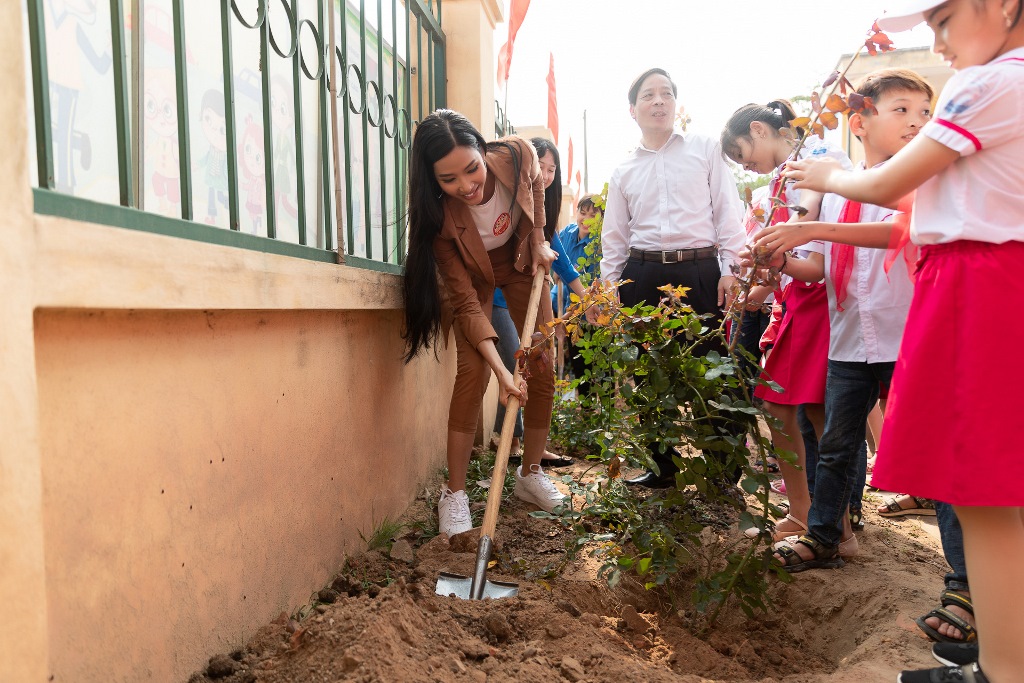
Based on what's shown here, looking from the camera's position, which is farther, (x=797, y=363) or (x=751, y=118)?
(x=751, y=118)

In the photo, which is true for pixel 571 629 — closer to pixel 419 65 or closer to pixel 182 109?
pixel 182 109

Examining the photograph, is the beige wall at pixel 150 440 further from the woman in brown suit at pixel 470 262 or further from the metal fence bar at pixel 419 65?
the metal fence bar at pixel 419 65

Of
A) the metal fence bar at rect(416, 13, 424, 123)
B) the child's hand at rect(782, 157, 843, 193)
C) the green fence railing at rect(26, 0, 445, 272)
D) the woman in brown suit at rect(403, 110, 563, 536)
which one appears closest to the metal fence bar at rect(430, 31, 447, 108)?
the metal fence bar at rect(416, 13, 424, 123)

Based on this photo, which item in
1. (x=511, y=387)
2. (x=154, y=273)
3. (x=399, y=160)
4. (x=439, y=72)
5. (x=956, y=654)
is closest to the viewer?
(x=154, y=273)

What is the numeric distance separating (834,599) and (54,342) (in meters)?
2.31

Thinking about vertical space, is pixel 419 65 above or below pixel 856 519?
above

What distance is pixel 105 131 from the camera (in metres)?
1.58

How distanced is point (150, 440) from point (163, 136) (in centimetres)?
75

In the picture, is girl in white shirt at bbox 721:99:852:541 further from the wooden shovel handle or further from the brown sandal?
the wooden shovel handle

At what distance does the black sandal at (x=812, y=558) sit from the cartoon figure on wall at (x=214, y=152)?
2.13 m

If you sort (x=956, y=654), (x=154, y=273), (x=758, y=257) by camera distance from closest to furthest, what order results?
(x=154, y=273), (x=956, y=654), (x=758, y=257)

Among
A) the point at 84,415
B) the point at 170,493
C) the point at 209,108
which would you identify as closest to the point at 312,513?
the point at 170,493

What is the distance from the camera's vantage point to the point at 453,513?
2.90m

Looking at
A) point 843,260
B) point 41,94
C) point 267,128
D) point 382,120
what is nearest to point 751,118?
point 843,260
